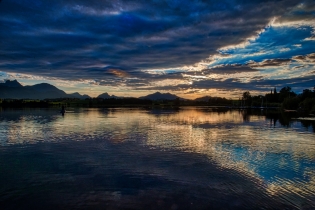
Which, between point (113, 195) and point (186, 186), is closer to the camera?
point (113, 195)

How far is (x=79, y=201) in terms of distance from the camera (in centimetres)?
1166

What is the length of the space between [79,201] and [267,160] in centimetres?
1533

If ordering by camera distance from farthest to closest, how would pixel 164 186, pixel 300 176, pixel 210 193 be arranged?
1. pixel 300 176
2. pixel 164 186
3. pixel 210 193

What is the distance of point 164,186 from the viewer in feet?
45.0

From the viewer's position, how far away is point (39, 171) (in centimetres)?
1631

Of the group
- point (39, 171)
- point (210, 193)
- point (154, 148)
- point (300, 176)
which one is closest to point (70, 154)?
point (39, 171)

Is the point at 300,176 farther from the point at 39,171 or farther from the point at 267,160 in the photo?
the point at 39,171

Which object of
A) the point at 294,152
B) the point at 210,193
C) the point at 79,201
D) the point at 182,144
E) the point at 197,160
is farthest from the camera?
the point at 182,144

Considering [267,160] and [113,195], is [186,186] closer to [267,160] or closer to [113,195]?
[113,195]

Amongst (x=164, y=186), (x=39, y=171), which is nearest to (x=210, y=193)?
(x=164, y=186)

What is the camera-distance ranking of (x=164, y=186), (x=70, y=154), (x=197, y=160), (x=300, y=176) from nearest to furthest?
(x=164, y=186), (x=300, y=176), (x=197, y=160), (x=70, y=154)

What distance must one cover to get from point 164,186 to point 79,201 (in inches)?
182

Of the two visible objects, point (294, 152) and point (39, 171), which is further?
point (294, 152)

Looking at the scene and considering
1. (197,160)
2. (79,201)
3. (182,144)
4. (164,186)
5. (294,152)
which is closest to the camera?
(79,201)
